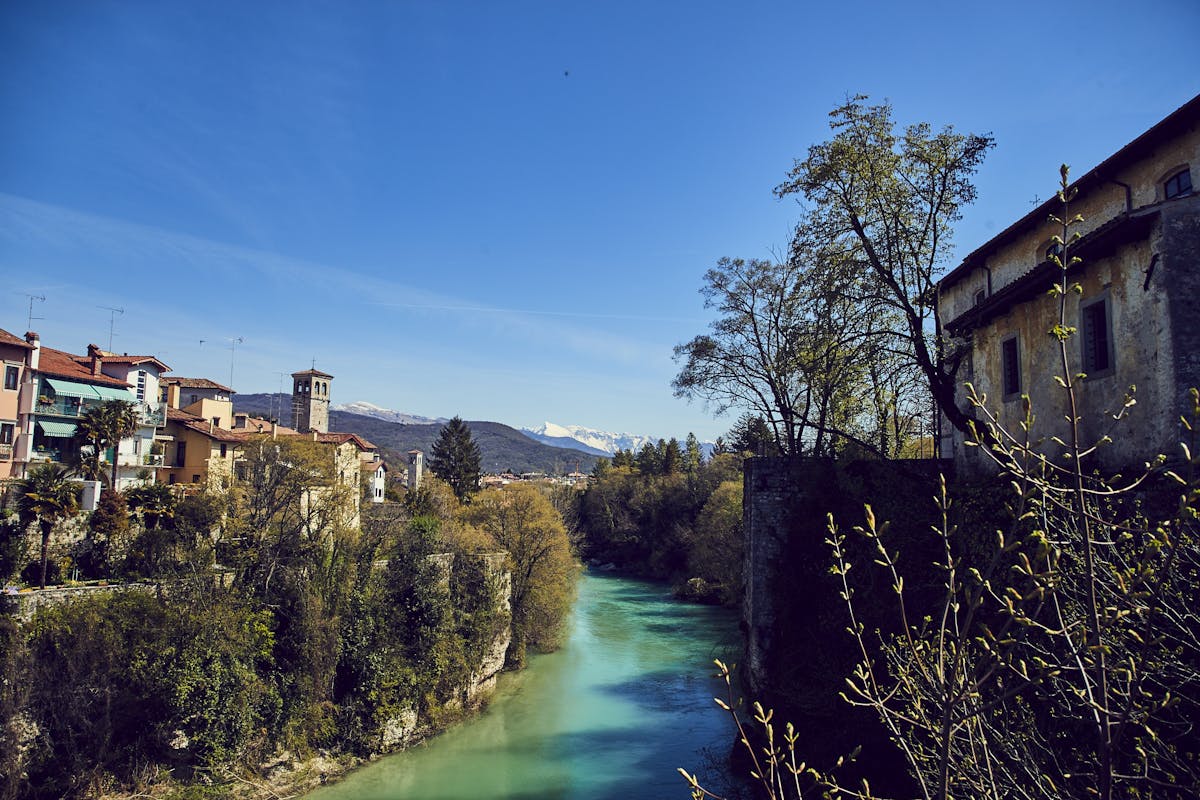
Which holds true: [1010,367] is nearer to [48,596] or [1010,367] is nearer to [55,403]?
[48,596]

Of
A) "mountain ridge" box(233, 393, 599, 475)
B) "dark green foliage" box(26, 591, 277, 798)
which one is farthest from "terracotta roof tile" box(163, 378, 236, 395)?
"mountain ridge" box(233, 393, 599, 475)

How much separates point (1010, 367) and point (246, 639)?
17607 mm

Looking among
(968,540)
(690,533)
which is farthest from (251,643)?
(690,533)

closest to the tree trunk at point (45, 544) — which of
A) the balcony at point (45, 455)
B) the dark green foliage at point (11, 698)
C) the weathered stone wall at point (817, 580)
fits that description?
the dark green foliage at point (11, 698)

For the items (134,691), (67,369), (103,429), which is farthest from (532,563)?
(67,369)

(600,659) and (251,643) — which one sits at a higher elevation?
(251,643)

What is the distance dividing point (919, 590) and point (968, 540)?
4.45 ft

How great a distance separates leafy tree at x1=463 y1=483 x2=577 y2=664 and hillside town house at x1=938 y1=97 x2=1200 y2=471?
58.3 ft

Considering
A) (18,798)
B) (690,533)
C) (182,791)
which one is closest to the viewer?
(18,798)

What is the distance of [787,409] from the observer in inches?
728

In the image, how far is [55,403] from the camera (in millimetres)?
23781

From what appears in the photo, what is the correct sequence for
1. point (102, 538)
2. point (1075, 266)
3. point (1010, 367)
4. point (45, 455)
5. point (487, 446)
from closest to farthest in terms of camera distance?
1. point (1075, 266)
2. point (1010, 367)
3. point (102, 538)
4. point (45, 455)
5. point (487, 446)

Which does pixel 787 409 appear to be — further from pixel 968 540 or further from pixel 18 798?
pixel 18 798

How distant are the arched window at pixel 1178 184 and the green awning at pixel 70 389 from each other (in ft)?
98.4
